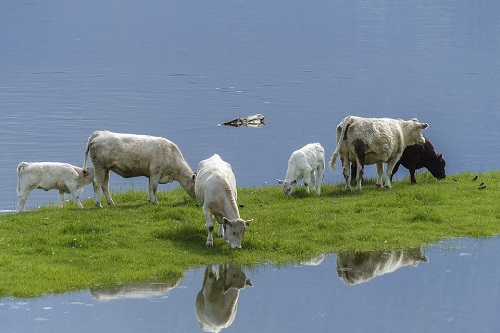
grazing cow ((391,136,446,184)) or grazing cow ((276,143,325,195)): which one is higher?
grazing cow ((276,143,325,195))

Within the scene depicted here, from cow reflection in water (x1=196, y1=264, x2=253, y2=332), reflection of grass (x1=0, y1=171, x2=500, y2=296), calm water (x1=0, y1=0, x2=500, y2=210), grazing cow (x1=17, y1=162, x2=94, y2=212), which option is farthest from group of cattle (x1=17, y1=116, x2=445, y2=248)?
calm water (x1=0, y1=0, x2=500, y2=210)

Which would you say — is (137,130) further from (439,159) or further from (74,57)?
(74,57)

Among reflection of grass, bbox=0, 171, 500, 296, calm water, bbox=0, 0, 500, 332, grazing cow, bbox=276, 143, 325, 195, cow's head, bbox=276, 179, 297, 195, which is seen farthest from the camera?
grazing cow, bbox=276, 143, 325, 195

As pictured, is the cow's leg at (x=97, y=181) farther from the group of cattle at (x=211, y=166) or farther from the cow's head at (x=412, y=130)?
the cow's head at (x=412, y=130)

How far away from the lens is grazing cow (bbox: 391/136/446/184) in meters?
32.8

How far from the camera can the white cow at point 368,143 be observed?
1180 inches

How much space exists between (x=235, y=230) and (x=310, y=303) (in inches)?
128

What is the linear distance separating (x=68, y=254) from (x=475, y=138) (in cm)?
4117

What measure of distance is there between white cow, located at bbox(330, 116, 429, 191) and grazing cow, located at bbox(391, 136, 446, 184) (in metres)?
1.30

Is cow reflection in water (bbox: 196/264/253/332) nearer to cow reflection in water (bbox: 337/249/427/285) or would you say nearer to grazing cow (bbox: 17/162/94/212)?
cow reflection in water (bbox: 337/249/427/285)

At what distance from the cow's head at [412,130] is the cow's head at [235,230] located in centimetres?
1098

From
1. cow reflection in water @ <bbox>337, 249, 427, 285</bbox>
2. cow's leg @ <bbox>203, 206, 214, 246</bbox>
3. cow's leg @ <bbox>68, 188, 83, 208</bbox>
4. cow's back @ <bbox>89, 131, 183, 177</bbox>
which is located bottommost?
cow's leg @ <bbox>68, 188, 83, 208</bbox>

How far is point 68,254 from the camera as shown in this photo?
21719 mm

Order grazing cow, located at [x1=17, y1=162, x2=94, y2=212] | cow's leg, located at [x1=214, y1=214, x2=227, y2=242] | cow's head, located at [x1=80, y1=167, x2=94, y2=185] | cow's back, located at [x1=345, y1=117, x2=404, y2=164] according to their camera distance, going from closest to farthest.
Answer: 1. cow's leg, located at [x1=214, y1=214, x2=227, y2=242]
2. grazing cow, located at [x1=17, y1=162, x2=94, y2=212]
3. cow's head, located at [x1=80, y1=167, x2=94, y2=185]
4. cow's back, located at [x1=345, y1=117, x2=404, y2=164]
